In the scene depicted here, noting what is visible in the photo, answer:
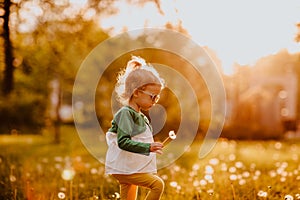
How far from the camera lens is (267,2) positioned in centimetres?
673

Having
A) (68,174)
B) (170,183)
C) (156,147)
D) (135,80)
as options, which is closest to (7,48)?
(68,174)

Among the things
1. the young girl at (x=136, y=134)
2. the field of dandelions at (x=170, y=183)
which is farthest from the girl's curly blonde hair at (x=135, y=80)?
the field of dandelions at (x=170, y=183)

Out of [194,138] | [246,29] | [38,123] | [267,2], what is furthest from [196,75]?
[267,2]

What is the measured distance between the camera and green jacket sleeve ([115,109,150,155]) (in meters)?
3.20

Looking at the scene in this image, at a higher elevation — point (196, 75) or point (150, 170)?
point (196, 75)

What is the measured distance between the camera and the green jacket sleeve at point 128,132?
3.20 m

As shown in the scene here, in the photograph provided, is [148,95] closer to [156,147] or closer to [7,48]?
[156,147]

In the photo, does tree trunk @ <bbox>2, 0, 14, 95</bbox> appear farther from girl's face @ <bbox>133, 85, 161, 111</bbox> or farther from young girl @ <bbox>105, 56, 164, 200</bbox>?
girl's face @ <bbox>133, 85, 161, 111</bbox>

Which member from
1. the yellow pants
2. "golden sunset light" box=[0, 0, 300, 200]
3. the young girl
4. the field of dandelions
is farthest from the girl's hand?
the field of dandelions

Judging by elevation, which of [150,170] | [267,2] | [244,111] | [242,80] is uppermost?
[242,80]

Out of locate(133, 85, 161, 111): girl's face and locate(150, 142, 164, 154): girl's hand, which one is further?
locate(133, 85, 161, 111): girl's face

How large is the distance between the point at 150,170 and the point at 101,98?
9175 millimetres

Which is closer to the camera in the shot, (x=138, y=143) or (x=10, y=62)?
(x=138, y=143)

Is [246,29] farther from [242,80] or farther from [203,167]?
[242,80]
